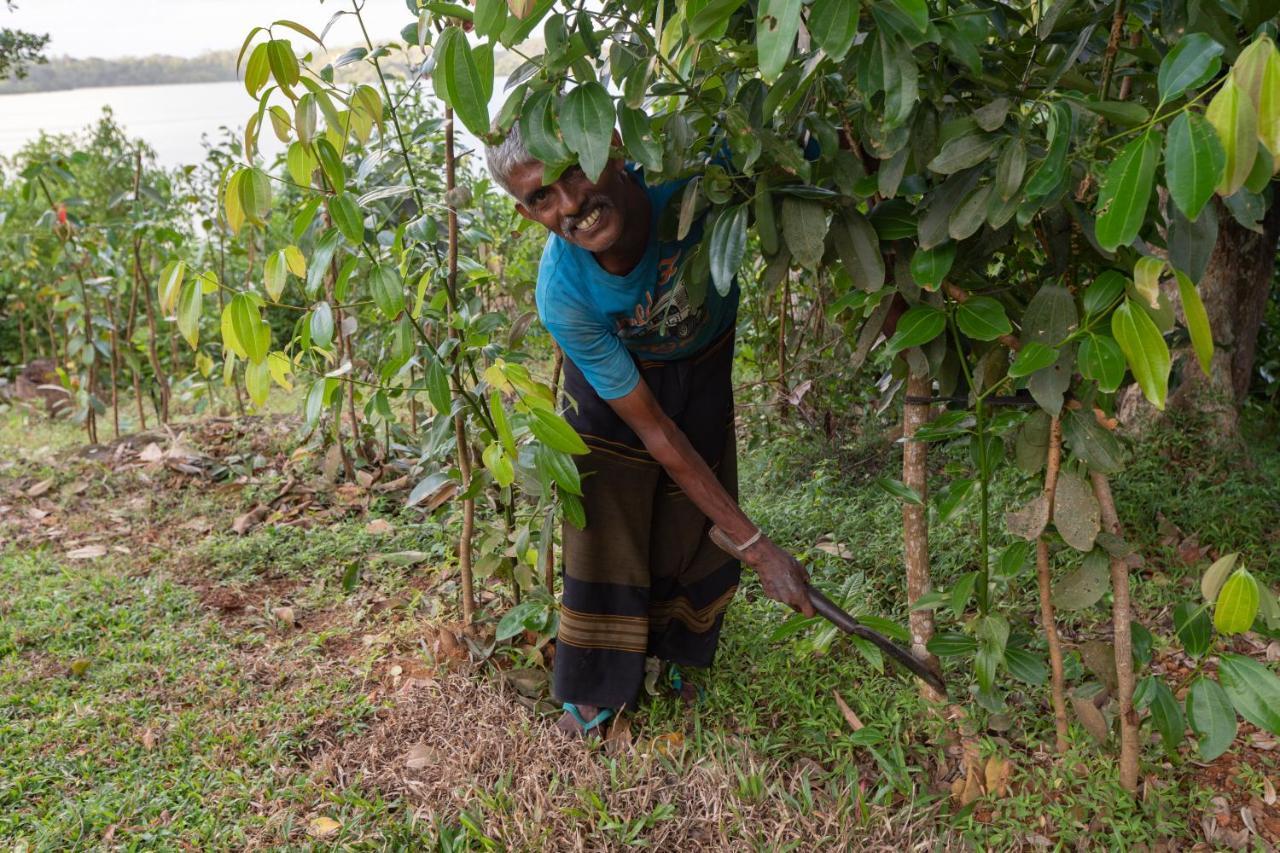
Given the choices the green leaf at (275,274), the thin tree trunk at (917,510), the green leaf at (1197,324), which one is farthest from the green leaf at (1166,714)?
the green leaf at (275,274)

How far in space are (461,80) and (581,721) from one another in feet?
4.45

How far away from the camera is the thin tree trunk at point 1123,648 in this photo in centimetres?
153

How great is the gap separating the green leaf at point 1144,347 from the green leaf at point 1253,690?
1.53ft

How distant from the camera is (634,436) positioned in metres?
1.91

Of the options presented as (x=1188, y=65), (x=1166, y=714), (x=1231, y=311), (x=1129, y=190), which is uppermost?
(x=1188, y=65)

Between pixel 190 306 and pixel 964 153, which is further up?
pixel 964 153

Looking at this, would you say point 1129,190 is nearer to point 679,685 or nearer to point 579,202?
point 579,202

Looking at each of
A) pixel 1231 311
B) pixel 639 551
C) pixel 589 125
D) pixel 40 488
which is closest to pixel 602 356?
pixel 639 551

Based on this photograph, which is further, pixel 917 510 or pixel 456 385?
pixel 456 385

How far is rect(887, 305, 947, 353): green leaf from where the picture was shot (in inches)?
56.4

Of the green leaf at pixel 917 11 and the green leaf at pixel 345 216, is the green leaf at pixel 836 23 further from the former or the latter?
the green leaf at pixel 345 216

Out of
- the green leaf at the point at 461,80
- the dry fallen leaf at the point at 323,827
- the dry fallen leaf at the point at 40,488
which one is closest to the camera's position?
the green leaf at the point at 461,80

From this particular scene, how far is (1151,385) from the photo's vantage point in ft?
3.66

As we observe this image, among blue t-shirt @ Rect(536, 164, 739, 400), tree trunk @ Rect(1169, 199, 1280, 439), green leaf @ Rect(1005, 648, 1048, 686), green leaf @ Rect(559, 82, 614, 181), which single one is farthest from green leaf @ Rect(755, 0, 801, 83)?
tree trunk @ Rect(1169, 199, 1280, 439)
